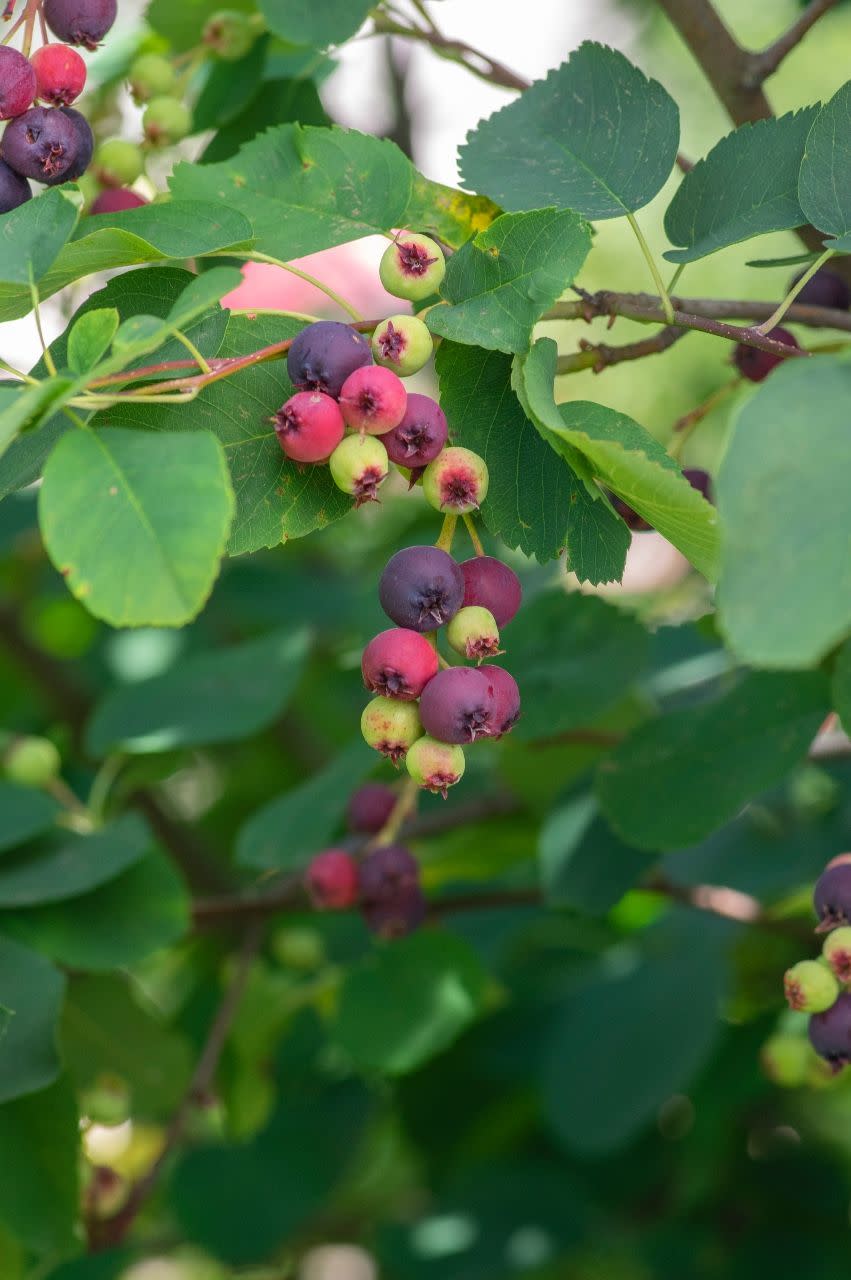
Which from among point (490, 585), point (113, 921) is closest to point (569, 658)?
point (113, 921)

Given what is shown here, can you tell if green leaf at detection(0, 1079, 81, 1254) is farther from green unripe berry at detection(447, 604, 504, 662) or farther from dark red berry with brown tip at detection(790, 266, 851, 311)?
dark red berry with brown tip at detection(790, 266, 851, 311)

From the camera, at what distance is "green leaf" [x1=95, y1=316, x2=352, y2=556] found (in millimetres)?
700

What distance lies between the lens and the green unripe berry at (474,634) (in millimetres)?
666

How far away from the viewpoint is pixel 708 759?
1.03m

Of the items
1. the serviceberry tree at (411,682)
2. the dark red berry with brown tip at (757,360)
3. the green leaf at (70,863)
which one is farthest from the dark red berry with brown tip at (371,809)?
the dark red berry with brown tip at (757,360)

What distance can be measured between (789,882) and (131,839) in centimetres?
70

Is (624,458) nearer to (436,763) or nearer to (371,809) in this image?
(436,763)

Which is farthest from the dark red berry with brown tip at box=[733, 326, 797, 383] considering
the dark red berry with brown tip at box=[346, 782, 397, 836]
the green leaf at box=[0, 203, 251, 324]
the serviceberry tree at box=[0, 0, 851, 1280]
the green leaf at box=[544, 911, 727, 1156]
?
the green leaf at box=[544, 911, 727, 1156]

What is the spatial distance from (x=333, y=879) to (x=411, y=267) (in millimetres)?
684

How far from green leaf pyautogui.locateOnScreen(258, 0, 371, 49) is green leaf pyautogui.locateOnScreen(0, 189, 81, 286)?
361 millimetres

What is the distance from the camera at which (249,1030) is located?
172cm

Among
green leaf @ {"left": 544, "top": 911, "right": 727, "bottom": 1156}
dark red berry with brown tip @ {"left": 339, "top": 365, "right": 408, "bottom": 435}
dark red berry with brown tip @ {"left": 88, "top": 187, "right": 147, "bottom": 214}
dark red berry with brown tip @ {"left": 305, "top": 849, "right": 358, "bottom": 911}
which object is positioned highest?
dark red berry with brown tip @ {"left": 339, "top": 365, "right": 408, "bottom": 435}

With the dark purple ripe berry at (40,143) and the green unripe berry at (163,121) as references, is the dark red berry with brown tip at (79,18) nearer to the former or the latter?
the dark purple ripe berry at (40,143)

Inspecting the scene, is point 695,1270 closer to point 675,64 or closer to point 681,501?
point 681,501
